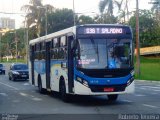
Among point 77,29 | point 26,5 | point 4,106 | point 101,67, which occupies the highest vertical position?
point 26,5

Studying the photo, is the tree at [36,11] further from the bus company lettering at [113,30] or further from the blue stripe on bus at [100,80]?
the blue stripe on bus at [100,80]

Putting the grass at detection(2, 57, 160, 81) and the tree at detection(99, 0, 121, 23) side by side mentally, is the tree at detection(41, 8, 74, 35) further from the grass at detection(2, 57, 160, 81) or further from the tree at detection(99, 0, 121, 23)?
the grass at detection(2, 57, 160, 81)

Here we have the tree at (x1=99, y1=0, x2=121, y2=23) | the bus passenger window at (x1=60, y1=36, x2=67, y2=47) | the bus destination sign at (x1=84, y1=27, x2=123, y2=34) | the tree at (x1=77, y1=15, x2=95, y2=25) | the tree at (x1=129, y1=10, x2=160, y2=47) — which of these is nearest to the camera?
the bus destination sign at (x1=84, y1=27, x2=123, y2=34)

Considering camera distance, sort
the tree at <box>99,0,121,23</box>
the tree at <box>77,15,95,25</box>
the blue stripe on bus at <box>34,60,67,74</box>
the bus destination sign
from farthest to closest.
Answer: the tree at <box>77,15,95,25</box> → the tree at <box>99,0,121,23</box> → the blue stripe on bus at <box>34,60,67,74</box> → the bus destination sign

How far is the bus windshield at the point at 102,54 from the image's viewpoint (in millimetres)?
17297

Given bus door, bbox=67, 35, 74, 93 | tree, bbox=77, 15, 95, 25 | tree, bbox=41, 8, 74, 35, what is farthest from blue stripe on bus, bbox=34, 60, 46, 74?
tree, bbox=77, 15, 95, 25

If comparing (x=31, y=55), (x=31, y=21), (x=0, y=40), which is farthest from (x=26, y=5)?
(x=0, y=40)

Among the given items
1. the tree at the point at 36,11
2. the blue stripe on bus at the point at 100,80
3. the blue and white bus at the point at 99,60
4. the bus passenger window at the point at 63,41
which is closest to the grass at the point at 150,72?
the tree at the point at 36,11

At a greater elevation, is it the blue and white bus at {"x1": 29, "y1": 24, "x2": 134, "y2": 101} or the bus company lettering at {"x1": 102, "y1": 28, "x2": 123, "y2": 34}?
the bus company lettering at {"x1": 102, "y1": 28, "x2": 123, "y2": 34}

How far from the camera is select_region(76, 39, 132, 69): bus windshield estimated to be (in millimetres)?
17297

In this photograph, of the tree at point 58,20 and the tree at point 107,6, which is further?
the tree at point 58,20

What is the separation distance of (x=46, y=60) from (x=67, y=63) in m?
4.10

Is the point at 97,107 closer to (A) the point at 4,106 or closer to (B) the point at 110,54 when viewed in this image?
(B) the point at 110,54

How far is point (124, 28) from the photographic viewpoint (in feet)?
59.1
